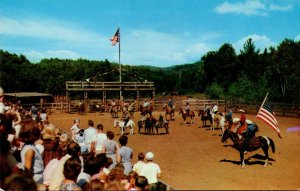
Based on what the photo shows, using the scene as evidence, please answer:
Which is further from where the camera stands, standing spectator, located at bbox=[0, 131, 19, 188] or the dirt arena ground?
the dirt arena ground

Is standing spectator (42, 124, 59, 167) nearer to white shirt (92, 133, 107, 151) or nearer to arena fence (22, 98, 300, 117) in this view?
white shirt (92, 133, 107, 151)

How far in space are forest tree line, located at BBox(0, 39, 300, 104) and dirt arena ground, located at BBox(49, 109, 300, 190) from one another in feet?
74.7

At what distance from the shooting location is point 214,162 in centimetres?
1509

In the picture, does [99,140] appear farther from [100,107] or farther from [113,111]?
[100,107]

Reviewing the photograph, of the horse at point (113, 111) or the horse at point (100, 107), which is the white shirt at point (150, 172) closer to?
the horse at point (113, 111)

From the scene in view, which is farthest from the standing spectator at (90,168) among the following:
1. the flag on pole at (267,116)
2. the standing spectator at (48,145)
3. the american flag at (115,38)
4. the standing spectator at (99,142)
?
the american flag at (115,38)

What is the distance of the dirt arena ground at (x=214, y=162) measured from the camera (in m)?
11.5

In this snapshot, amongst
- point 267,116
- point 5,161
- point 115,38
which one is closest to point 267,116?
point 267,116

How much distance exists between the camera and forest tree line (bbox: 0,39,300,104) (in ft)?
167

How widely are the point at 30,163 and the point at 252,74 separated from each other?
6755 centimetres

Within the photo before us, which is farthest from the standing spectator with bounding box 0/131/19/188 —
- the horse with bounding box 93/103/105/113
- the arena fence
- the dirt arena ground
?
the horse with bounding box 93/103/105/113

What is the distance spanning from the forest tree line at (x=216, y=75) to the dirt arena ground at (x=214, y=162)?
22772 mm

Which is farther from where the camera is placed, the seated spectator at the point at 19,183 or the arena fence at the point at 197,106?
the arena fence at the point at 197,106

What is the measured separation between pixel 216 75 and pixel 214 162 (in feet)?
237
